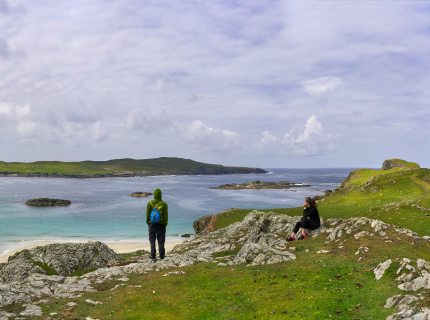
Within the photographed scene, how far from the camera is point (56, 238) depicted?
65.4m

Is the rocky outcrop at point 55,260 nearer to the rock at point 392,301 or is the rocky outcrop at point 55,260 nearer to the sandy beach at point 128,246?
the sandy beach at point 128,246

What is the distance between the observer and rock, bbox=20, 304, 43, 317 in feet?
43.8

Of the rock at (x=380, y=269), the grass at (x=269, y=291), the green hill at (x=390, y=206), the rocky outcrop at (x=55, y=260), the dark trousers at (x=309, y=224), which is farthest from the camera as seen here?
the green hill at (x=390, y=206)

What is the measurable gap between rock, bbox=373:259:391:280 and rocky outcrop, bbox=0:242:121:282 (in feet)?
107

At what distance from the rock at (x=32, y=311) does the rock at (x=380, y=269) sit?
751 inches

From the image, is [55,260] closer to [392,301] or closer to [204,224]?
[204,224]

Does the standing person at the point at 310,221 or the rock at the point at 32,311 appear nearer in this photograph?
the rock at the point at 32,311

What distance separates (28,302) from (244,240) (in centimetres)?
2472

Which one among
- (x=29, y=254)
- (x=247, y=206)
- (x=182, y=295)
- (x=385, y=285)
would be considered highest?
(x=385, y=285)

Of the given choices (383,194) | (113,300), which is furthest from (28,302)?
(383,194)

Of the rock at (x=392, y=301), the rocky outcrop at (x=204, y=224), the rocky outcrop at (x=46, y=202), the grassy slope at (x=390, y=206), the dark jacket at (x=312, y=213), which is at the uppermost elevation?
the dark jacket at (x=312, y=213)

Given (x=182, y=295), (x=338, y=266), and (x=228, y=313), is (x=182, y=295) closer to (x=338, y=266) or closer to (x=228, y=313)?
(x=228, y=313)

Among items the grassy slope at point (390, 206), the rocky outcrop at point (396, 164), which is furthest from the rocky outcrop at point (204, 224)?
the rocky outcrop at point (396, 164)

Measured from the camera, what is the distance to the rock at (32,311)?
43.8 feet
